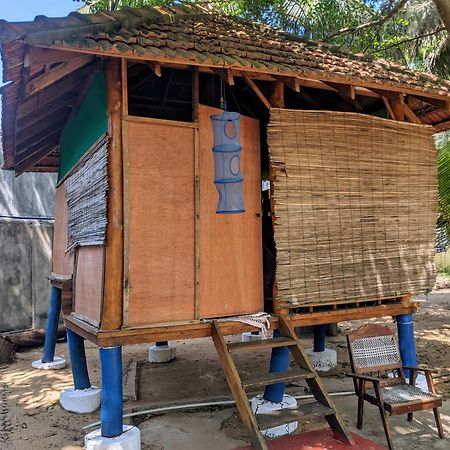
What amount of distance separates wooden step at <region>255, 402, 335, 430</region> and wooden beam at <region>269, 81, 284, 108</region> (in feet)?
10.1

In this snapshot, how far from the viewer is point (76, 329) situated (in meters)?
5.23

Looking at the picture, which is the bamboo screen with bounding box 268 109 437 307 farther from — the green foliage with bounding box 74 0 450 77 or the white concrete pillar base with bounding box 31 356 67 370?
the white concrete pillar base with bounding box 31 356 67 370

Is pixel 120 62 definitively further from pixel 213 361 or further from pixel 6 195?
pixel 6 195

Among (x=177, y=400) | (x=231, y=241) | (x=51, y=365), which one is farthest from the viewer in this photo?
(x=51, y=365)

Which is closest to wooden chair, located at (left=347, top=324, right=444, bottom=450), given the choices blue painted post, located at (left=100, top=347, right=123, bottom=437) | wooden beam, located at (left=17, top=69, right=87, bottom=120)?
blue painted post, located at (left=100, top=347, right=123, bottom=437)

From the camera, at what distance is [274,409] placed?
4.90m

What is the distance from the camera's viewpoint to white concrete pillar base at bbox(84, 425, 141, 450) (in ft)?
13.5

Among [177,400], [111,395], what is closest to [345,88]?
[111,395]

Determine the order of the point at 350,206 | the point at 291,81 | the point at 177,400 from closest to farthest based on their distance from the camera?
1. the point at 291,81
2. the point at 350,206
3. the point at 177,400

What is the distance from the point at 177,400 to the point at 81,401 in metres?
1.24

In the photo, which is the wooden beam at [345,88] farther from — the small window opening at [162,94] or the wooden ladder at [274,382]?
the wooden ladder at [274,382]

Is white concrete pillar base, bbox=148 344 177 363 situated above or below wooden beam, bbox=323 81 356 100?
below

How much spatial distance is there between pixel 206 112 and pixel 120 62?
0.96 metres

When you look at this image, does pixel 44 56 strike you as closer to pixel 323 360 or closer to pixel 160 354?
pixel 160 354
